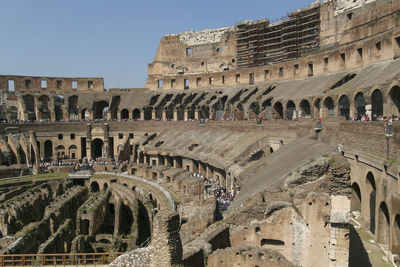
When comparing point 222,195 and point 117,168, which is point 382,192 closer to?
point 222,195

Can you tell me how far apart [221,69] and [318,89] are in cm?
2139

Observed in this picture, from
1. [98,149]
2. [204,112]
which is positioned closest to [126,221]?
[204,112]

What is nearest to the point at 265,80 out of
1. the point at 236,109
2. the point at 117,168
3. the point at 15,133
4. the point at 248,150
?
the point at 236,109

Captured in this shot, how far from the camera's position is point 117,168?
116 ft

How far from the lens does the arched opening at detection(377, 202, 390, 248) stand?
1444cm

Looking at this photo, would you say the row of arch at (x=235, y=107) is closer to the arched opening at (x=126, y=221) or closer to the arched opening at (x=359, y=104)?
the arched opening at (x=359, y=104)

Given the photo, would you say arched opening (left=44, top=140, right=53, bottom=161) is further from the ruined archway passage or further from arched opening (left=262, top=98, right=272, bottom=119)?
the ruined archway passage

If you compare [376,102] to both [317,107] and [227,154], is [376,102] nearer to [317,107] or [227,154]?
[317,107]

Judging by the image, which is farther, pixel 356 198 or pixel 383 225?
pixel 356 198

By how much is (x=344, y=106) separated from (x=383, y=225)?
466 inches

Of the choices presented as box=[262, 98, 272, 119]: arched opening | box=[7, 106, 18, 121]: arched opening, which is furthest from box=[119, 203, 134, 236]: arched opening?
box=[7, 106, 18, 121]: arched opening

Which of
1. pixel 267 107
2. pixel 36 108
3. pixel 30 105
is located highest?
pixel 30 105

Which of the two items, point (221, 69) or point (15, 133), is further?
point (221, 69)

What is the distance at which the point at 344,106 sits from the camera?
24609mm
